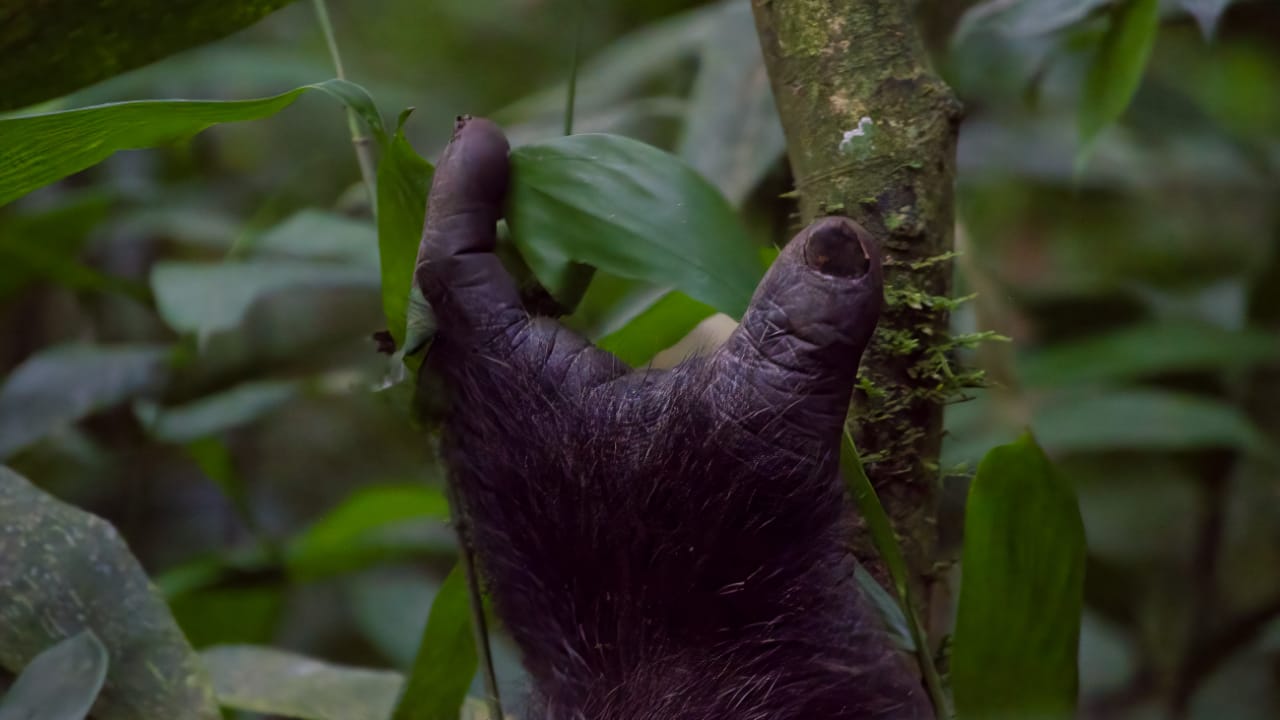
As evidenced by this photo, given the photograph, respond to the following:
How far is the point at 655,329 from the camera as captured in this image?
65 cm

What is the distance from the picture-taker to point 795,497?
56 cm

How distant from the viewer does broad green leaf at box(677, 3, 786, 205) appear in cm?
118

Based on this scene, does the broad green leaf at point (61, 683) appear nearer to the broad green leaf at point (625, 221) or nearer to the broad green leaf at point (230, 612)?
the broad green leaf at point (625, 221)

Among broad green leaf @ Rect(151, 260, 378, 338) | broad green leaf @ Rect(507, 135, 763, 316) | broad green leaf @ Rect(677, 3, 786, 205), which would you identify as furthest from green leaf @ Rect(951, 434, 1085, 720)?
broad green leaf @ Rect(151, 260, 378, 338)

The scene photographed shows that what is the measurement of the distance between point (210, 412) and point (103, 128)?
32.0 inches

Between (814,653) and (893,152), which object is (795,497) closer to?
(814,653)

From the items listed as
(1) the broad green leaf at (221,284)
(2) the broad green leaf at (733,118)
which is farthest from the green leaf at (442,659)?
(2) the broad green leaf at (733,118)

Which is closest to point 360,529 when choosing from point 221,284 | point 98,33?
point 221,284

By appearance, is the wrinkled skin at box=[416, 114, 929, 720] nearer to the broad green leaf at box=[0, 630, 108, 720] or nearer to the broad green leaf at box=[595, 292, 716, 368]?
the broad green leaf at box=[595, 292, 716, 368]

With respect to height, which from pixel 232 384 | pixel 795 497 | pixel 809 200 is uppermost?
pixel 809 200

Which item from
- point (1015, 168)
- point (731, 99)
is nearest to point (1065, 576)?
point (731, 99)

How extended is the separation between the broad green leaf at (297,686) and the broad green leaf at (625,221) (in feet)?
Result: 1.23

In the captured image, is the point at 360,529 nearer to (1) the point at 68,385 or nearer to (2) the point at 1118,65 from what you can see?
(1) the point at 68,385

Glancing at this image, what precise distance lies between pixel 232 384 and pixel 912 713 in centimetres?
128
